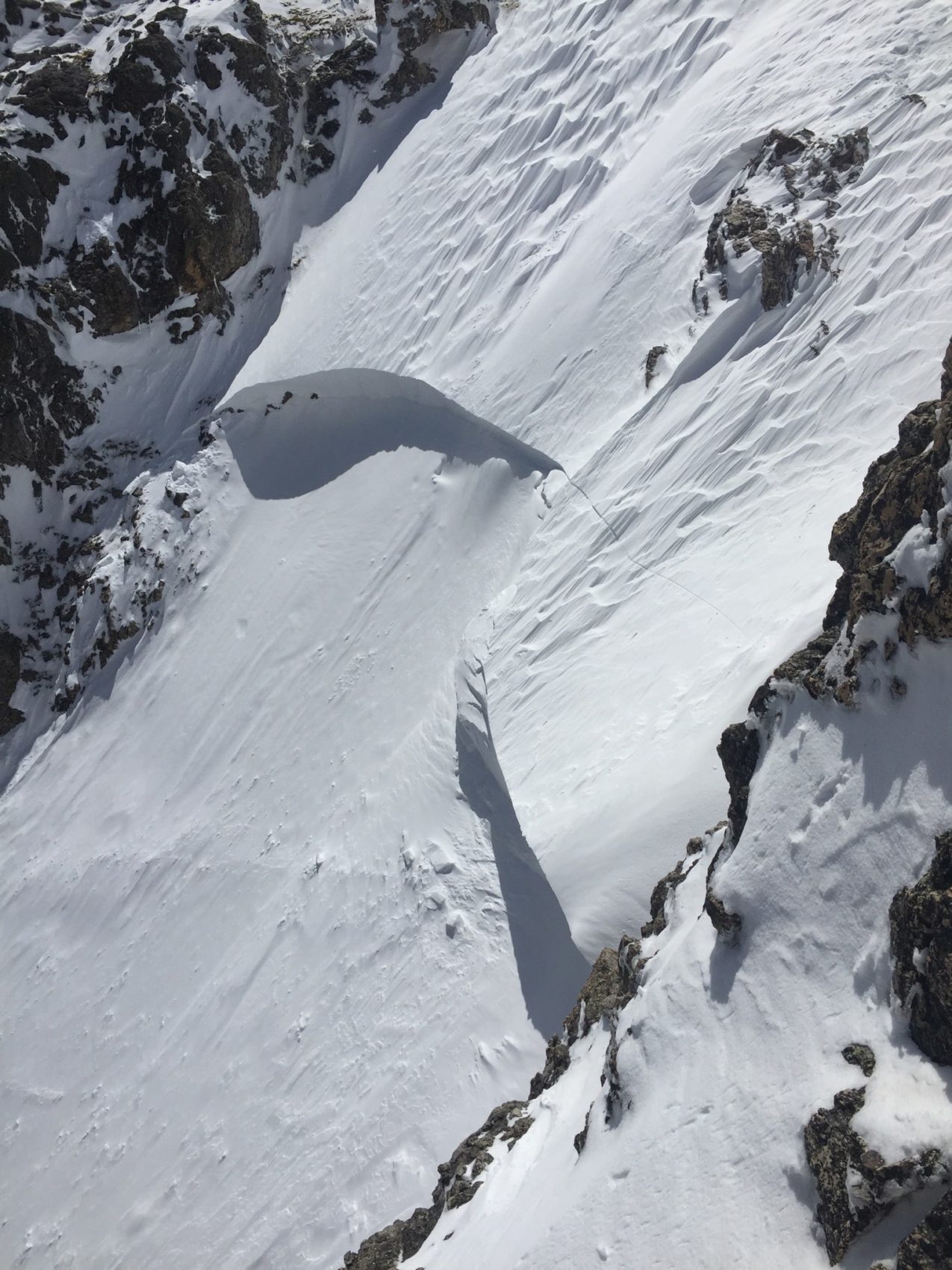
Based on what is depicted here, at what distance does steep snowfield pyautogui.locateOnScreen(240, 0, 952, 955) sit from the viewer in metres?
9.71

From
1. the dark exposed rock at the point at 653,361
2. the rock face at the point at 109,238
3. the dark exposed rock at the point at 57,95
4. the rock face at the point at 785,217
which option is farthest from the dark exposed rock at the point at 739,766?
the dark exposed rock at the point at 57,95

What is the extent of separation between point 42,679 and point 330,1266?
11.3m

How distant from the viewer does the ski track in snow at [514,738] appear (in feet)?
20.3

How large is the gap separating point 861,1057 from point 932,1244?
41.3 inches

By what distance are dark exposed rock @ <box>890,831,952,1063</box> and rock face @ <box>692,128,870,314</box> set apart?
8.74 meters

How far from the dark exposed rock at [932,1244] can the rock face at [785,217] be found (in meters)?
10.3

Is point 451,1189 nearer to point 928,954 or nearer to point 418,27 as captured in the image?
point 928,954

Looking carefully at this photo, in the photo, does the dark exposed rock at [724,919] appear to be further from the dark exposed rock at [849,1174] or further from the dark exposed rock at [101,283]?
the dark exposed rock at [101,283]

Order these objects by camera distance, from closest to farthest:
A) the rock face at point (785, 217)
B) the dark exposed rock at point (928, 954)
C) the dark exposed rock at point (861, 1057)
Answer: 1. the dark exposed rock at point (928, 954)
2. the dark exposed rock at point (861, 1057)
3. the rock face at point (785, 217)

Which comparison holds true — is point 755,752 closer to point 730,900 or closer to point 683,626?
point 730,900

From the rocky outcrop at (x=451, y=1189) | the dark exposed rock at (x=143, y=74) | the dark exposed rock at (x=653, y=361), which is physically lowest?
the rocky outcrop at (x=451, y=1189)

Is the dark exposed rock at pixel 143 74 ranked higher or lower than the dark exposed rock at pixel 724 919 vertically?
higher

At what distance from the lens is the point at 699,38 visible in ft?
49.1

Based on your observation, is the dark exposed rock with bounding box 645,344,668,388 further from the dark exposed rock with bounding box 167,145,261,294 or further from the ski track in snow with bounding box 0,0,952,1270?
the dark exposed rock with bounding box 167,145,261,294
